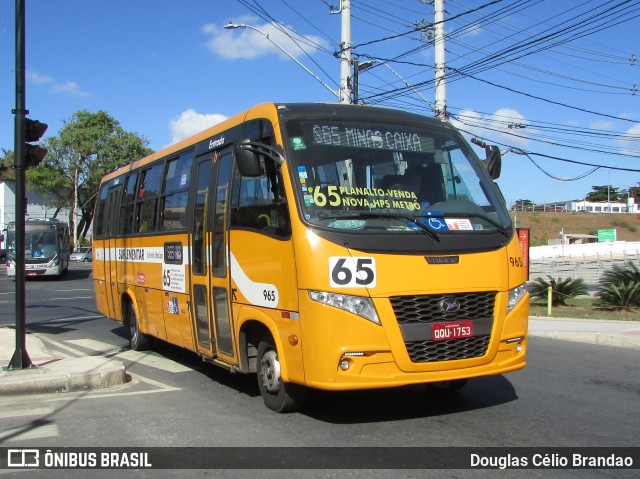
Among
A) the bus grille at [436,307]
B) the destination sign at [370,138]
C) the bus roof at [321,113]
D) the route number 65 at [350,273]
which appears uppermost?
the bus roof at [321,113]

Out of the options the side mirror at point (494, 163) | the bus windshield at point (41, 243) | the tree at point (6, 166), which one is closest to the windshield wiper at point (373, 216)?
the side mirror at point (494, 163)

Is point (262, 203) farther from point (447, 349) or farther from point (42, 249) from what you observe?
point (42, 249)

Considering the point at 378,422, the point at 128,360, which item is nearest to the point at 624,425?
the point at 378,422

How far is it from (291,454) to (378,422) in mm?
1149

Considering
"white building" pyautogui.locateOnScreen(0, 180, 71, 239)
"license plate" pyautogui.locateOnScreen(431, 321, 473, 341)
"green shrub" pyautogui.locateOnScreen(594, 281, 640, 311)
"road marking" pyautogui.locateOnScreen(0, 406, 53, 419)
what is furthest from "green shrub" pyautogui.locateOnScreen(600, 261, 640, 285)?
"white building" pyautogui.locateOnScreen(0, 180, 71, 239)

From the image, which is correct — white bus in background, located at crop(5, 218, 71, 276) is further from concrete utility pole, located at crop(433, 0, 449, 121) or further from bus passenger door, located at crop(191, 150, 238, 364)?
bus passenger door, located at crop(191, 150, 238, 364)

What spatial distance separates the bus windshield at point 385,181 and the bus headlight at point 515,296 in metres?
0.59


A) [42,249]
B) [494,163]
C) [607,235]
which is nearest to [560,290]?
[494,163]

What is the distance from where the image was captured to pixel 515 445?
514 cm

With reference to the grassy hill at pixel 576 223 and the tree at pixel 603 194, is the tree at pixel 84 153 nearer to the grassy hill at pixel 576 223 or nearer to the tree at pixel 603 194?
the grassy hill at pixel 576 223

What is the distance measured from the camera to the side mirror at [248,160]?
5738 mm

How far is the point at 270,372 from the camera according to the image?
609 cm

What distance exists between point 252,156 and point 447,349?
2.48m

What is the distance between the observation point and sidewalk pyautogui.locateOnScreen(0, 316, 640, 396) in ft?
23.7
